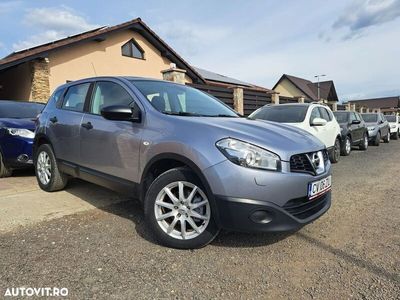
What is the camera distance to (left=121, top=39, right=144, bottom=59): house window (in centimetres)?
1744

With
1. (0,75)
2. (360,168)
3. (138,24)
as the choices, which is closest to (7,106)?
(360,168)

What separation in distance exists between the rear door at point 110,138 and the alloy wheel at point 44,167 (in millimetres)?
1076

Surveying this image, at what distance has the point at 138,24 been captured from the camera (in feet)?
57.3

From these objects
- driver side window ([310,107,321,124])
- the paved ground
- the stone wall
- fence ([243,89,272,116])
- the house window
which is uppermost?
the house window

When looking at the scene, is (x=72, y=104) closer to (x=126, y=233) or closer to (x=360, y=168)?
(x=126, y=233)

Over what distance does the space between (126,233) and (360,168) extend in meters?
6.42

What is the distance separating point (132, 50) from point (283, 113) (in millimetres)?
11842

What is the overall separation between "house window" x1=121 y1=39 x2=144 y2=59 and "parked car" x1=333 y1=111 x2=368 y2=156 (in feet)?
34.5

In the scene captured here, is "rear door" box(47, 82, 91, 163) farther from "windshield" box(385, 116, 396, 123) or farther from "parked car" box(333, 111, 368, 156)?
"windshield" box(385, 116, 396, 123)

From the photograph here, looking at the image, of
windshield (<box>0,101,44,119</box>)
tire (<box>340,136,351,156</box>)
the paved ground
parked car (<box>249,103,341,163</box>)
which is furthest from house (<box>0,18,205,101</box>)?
the paved ground

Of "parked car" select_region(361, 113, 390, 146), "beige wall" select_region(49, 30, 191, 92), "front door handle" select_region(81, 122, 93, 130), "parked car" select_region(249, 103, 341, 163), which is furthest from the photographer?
"parked car" select_region(361, 113, 390, 146)

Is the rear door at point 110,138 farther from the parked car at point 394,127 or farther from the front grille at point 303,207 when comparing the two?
the parked car at point 394,127

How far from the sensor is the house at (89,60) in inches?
511

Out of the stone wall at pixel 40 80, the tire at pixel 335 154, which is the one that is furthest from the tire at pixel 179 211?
the stone wall at pixel 40 80
